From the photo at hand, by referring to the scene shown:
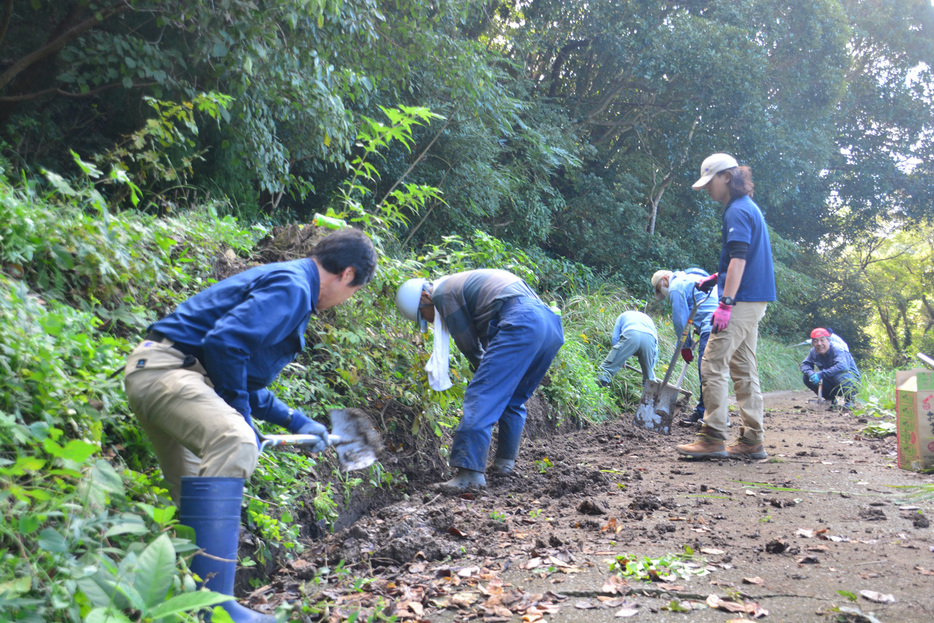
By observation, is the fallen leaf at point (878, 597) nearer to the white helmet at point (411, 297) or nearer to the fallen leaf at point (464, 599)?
the fallen leaf at point (464, 599)

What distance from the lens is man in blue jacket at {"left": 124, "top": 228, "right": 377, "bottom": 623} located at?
7.14 feet

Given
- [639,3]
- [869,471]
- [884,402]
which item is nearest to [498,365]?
[869,471]

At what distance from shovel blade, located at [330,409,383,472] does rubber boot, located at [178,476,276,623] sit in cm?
132

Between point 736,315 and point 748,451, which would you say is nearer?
point 736,315

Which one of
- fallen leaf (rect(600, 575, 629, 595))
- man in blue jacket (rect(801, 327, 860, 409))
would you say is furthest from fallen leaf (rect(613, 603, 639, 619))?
man in blue jacket (rect(801, 327, 860, 409))

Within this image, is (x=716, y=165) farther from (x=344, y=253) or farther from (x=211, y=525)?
(x=211, y=525)

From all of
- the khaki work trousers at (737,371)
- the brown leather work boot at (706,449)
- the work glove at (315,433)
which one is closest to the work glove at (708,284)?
the khaki work trousers at (737,371)

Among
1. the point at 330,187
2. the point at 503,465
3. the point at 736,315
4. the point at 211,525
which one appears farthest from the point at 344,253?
the point at 330,187

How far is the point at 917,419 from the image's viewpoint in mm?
4340

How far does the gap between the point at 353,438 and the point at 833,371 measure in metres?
9.21

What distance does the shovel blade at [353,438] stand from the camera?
11.6 ft

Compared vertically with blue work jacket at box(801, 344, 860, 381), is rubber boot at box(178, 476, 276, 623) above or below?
below

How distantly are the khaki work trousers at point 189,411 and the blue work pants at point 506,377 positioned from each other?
198cm

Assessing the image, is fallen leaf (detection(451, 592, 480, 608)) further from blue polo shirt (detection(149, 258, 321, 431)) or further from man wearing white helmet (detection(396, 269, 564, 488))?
man wearing white helmet (detection(396, 269, 564, 488))
